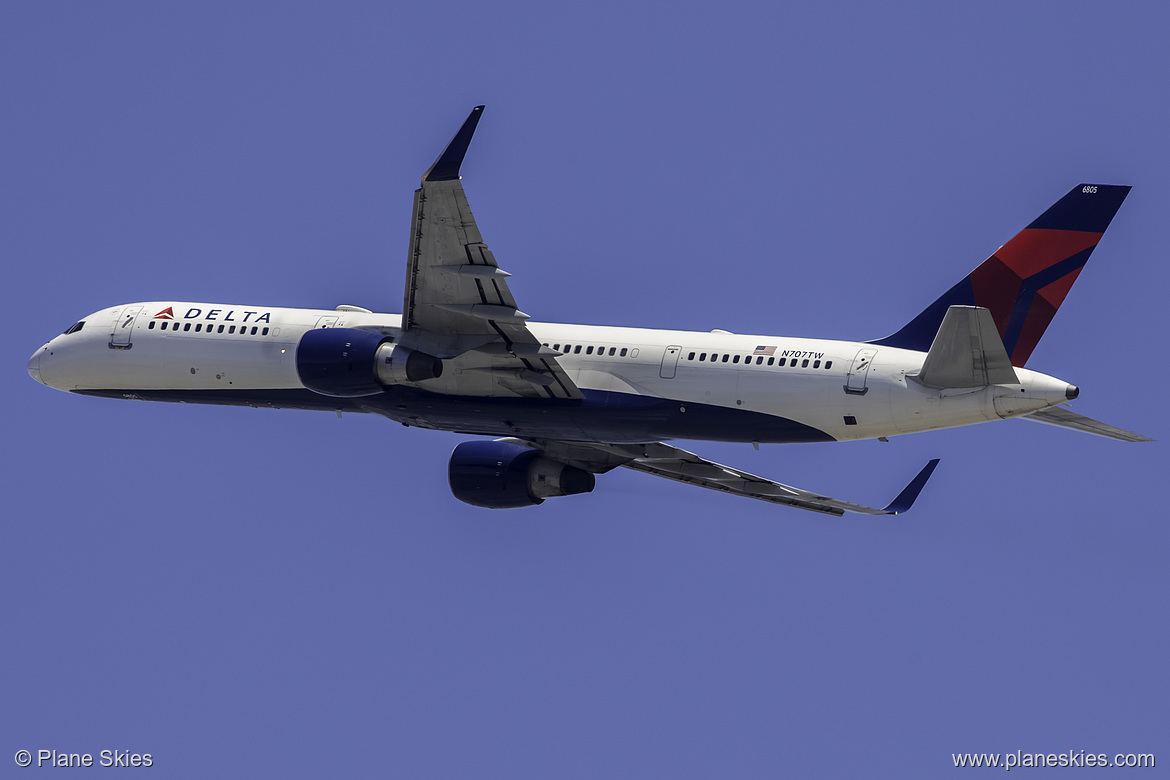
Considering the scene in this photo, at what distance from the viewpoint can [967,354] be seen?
1572 inches

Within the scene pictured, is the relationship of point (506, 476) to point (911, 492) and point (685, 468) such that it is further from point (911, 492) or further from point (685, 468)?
point (911, 492)

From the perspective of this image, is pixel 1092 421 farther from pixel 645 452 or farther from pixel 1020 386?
pixel 645 452

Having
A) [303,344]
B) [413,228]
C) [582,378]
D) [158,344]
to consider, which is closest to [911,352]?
[582,378]

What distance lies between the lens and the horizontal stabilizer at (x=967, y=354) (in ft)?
128

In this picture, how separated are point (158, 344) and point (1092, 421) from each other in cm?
2574

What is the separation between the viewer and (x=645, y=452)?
50.6m

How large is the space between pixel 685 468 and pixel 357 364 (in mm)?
11846

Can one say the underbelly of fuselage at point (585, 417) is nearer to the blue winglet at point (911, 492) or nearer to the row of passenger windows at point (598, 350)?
the row of passenger windows at point (598, 350)

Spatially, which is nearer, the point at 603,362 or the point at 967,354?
the point at 967,354

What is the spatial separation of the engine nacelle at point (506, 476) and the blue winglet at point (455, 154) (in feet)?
40.2

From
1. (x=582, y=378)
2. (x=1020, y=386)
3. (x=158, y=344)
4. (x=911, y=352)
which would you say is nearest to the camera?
(x=1020, y=386)

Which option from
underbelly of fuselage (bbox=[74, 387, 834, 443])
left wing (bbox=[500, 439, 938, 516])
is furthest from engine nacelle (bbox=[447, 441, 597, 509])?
underbelly of fuselage (bbox=[74, 387, 834, 443])

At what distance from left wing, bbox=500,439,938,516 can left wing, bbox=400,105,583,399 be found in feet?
18.9

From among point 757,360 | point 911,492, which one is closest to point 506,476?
point 757,360
